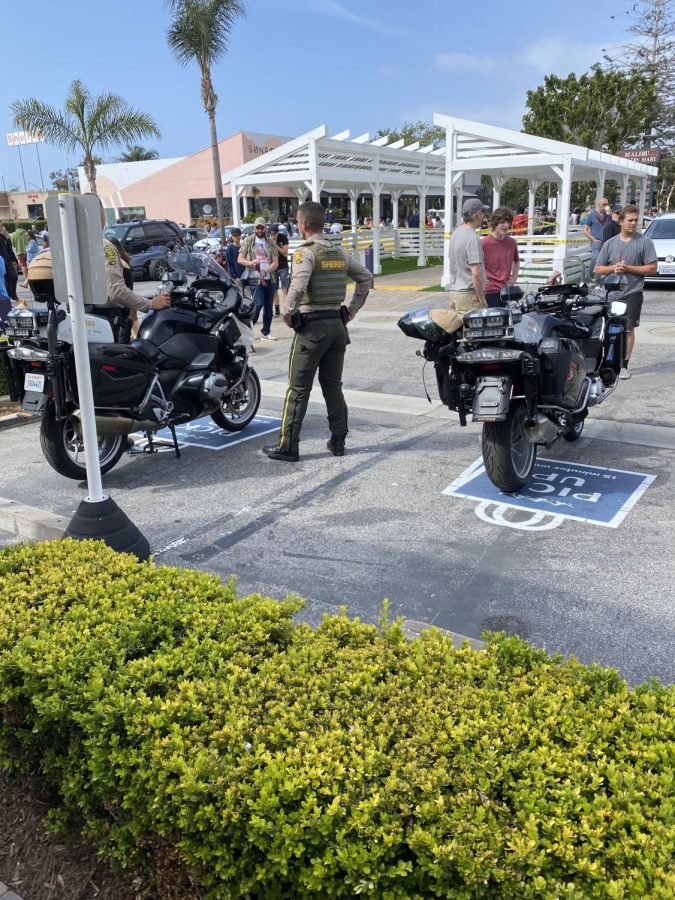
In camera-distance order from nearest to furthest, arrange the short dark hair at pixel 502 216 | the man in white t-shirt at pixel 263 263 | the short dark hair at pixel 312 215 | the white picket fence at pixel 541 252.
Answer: the short dark hair at pixel 312 215, the short dark hair at pixel 502 216, the man in white t-shirt at pixel 263 263, the white picket fence at pixel 541 252

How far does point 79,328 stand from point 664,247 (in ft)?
49.6

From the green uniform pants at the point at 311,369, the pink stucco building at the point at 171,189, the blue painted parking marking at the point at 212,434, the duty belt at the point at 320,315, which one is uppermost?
the pink stucco building at the point at 171,189

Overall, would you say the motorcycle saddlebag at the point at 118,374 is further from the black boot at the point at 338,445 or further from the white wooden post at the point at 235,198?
the white wooden post at the point at 235,198

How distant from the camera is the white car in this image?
15.6m

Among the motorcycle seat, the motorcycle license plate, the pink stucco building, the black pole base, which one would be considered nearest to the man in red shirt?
the motorcycle seat

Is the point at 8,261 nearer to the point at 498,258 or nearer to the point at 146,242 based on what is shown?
the point at 498,258

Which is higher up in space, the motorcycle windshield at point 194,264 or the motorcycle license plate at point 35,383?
the motorcycle windshield at point 194,264

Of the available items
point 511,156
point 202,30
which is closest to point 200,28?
point 202,30

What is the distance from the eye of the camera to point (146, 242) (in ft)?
78.3

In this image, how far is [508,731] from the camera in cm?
196

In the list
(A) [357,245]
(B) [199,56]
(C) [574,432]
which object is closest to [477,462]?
(C) [574,432]

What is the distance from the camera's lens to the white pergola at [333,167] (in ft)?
62.1

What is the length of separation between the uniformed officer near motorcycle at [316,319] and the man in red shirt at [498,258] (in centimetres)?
191

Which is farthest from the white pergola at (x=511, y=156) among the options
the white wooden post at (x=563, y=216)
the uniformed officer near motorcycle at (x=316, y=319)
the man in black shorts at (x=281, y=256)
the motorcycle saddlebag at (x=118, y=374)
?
the motorcycle saddlebag at (x=118, y=374)
